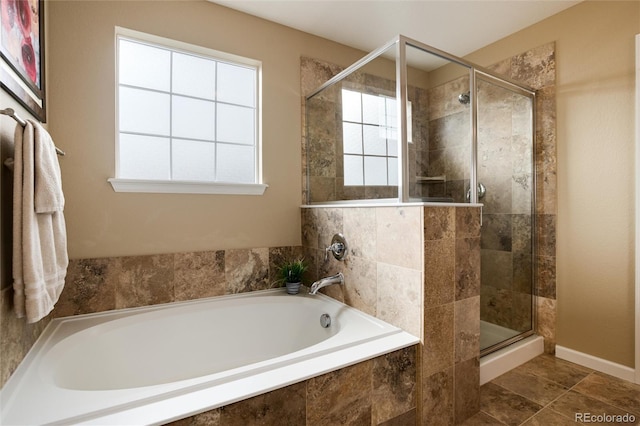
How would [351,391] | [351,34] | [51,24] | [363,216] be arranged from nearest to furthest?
[351,391] < [51,24] < [363,216] < [351,34]

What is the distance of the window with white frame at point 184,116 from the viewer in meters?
1.92

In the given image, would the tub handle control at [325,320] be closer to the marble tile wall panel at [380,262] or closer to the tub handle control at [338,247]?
the marble tile wall panel at [380,262]

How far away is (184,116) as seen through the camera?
2.09 meters

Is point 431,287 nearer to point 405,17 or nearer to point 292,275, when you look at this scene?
point 292,275

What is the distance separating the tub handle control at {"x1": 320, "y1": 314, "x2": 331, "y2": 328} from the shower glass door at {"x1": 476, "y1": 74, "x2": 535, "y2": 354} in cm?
107

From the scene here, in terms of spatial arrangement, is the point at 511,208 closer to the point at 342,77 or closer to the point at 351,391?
the point at 342,77

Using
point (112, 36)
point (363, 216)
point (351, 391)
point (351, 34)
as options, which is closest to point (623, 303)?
point (363, 216)

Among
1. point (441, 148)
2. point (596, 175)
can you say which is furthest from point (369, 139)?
point (596, 175)

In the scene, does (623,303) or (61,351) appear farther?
(623,303)

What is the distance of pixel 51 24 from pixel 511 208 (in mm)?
3085

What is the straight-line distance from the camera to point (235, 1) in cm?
208

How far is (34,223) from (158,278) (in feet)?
2.99

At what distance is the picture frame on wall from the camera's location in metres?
1.06

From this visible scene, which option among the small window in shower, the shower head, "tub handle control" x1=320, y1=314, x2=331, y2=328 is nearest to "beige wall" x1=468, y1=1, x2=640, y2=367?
the shower head
